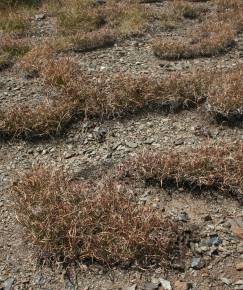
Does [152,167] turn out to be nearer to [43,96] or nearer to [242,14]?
[43,96]

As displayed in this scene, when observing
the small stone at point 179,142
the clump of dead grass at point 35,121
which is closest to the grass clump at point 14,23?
the clump of dead grass at point 35,121

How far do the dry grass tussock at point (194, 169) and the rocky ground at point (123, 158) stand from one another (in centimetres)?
16

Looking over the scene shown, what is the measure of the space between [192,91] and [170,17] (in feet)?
14.1

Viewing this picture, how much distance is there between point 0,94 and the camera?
8.58 metres

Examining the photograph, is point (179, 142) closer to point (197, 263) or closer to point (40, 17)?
point (197, 263)

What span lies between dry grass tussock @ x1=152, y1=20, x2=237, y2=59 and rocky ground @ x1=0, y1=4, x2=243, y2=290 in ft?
0.70

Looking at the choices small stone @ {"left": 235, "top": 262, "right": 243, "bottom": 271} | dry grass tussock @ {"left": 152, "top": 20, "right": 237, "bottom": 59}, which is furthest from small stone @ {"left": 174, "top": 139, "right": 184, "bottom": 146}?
dry grass tussock @ {"left": 152, "top": 20, "right": 237, "bottom": 59}

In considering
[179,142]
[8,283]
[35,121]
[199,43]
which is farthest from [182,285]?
[199,43]

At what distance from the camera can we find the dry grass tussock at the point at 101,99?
7523 mm

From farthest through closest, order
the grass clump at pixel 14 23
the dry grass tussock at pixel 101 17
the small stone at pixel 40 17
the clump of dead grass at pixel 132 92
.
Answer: the small stone at pixel 40 17 → the grass clump at pixel 14 23 → the dry grass tussock at pixel 101 17 → the clump of dead grass at pixel 132 92

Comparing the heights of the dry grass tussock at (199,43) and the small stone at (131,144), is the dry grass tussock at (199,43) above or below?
above

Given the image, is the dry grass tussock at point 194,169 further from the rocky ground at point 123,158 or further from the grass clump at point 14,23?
the grass clump at point 14,23

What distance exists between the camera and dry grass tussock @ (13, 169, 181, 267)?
530 centimetres

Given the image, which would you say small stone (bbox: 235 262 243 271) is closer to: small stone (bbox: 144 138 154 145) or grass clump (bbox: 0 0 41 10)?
small stone (bbox: 144 138 154 145)
